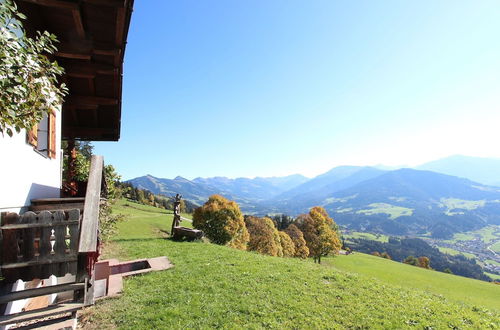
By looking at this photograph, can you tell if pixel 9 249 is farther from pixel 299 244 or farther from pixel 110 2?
pixel 299 244

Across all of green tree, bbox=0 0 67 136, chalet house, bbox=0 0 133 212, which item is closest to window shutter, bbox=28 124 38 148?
chalet house, bbox=0 0 133 212

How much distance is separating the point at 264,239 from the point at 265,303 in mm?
35780

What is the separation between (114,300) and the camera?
8.75m

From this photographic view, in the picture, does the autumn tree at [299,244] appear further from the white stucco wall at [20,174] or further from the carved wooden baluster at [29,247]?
the carved wooden baluster at [29,247]

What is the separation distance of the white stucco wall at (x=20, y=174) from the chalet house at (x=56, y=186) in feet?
0.06

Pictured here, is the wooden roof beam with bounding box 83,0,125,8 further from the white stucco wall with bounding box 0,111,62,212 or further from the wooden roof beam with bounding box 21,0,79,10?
the white stucco wall with bounding box 0,111,62,212

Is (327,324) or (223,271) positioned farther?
(223,271)

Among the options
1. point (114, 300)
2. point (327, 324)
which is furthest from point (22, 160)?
point (327, 324)

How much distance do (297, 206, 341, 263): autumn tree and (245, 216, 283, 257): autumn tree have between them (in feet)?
24.2

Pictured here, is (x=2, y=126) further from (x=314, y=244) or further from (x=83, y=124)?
(x=314, y=244)

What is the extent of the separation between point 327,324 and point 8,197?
27.6 feet

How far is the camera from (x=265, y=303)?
8.81 meters

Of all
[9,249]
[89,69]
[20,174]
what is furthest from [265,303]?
[89,69]

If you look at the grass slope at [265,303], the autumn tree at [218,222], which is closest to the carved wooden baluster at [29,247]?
the grass slope at [265,303]
